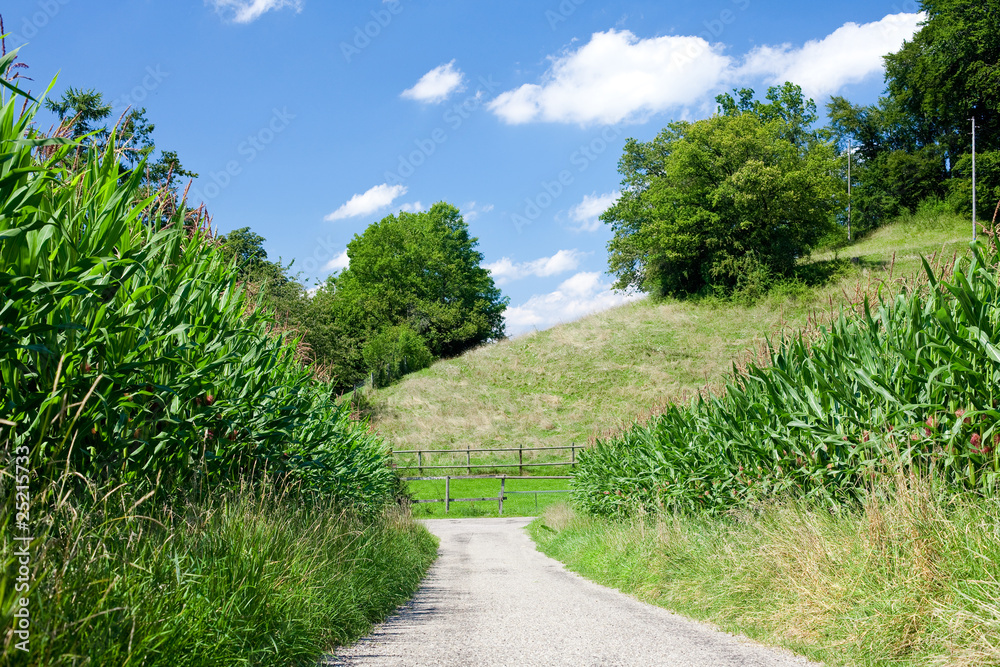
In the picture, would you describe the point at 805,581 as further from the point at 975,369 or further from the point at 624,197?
the point at 624,197

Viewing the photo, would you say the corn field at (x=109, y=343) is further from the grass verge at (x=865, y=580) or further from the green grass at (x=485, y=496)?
the green grass at (x=485, y=496)

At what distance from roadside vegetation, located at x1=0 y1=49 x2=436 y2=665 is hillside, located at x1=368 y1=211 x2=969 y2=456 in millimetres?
29368

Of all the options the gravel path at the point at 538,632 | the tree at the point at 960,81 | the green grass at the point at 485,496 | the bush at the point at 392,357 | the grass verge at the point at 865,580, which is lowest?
the green grass at the point at 485,496

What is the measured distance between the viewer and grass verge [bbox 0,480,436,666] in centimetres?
250

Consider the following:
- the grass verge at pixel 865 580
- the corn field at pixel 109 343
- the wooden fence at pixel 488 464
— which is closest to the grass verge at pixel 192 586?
the corn field at pixel 109 343

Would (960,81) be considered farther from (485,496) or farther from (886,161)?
(485,496)

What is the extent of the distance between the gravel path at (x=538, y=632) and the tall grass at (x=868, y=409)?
1.89 meters

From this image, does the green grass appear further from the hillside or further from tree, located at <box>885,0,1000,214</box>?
tree, located at <box>885,0,1000,214</box>

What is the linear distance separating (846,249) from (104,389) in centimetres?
5978

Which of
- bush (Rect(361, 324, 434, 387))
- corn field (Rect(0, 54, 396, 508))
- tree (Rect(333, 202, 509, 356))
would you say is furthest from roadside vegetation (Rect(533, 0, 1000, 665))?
tree (Rect(333, 202, 509, 356))

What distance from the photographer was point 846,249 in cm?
5403

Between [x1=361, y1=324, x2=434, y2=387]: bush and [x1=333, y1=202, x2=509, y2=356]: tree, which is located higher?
[x1=333, y1=202, x2=509, y2=356]: tree

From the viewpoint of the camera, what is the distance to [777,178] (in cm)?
4325

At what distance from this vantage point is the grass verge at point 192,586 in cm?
250
